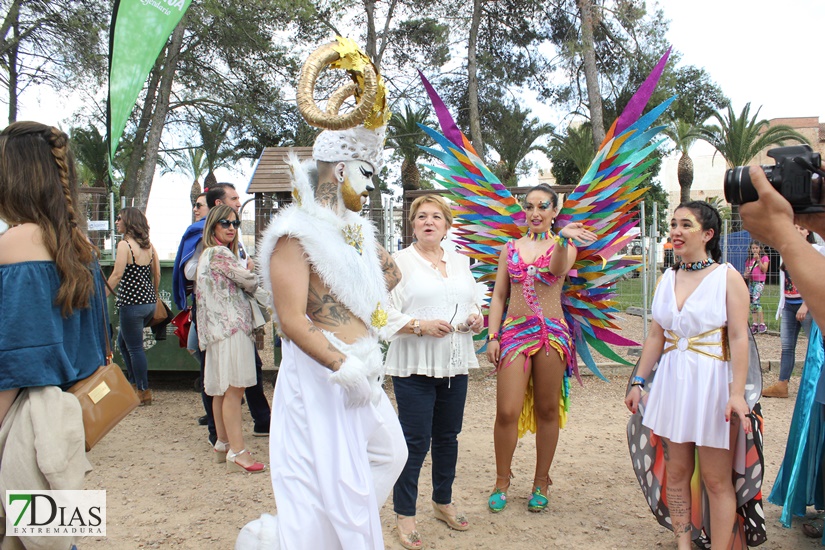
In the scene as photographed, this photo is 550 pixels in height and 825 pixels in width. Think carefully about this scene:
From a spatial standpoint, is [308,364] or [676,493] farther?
[676,493]

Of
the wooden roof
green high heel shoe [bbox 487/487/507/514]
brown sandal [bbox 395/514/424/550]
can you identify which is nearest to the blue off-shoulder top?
brown sandal [bbox 395/514/424/550]

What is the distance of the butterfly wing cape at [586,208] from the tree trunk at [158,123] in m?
12.0

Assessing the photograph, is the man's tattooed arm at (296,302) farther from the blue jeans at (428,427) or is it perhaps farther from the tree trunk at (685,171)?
the tree trunk at (685,171)

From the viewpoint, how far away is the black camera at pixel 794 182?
151 cm

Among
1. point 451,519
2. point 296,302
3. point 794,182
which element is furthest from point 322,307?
point 451,519

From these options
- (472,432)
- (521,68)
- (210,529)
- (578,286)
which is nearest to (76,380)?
(210,529)

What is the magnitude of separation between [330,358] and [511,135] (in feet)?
70.6

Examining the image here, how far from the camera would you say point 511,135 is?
→ 74.0ft

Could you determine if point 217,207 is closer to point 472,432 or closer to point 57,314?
point 57,314

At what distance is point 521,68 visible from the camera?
19719 mm

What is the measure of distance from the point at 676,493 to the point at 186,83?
→ 16919 mm

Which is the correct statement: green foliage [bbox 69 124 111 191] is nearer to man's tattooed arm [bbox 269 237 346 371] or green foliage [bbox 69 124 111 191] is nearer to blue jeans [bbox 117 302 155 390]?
blue jeans [bbox 117 302 155 390]

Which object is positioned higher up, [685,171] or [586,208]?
[685,171]

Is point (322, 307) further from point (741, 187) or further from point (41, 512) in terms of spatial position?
point (741, 187)
